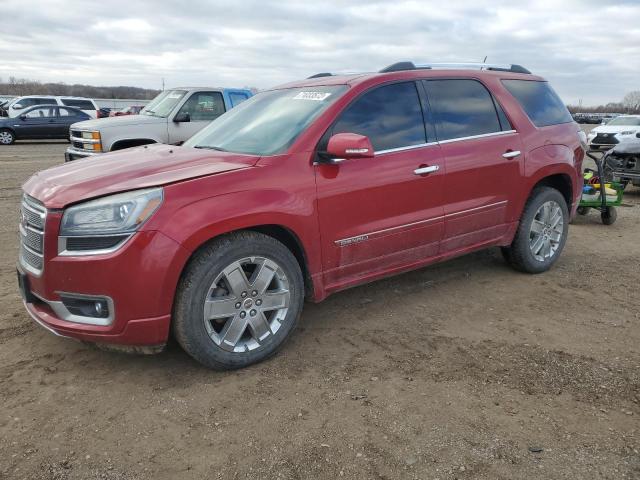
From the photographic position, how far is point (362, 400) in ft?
9.86

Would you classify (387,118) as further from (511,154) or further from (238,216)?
(238,216)

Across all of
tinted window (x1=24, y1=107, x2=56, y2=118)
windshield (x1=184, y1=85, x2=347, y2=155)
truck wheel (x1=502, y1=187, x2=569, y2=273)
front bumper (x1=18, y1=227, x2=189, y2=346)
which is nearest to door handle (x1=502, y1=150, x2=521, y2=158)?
truck wheel (x1=502, y1=187, x2=569, y2=273)

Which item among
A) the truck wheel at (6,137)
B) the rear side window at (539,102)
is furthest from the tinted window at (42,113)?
the rear side window at (539,102)

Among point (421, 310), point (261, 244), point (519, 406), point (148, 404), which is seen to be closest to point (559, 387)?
point (519, 406)

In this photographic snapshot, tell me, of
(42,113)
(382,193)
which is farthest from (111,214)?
(42,113)

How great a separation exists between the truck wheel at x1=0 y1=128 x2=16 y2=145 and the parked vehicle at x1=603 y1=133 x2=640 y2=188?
65.2 ft

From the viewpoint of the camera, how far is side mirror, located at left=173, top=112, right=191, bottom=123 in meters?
10.1

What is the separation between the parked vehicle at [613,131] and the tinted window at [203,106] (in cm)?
1551

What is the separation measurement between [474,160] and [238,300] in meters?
2.31

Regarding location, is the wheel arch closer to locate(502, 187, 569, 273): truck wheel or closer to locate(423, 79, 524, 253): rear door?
locate(423, 79, 524, 253): rear door

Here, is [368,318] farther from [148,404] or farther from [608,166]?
[608,166]

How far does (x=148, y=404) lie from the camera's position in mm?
2986

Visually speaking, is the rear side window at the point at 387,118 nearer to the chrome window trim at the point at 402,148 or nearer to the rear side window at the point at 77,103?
the chrome window trim at the point at 402,148

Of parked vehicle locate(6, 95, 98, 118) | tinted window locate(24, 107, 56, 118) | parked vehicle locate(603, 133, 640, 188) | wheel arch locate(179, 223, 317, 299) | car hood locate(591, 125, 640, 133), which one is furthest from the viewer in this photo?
parked vehicle locate(6, 95, 98, 118)
